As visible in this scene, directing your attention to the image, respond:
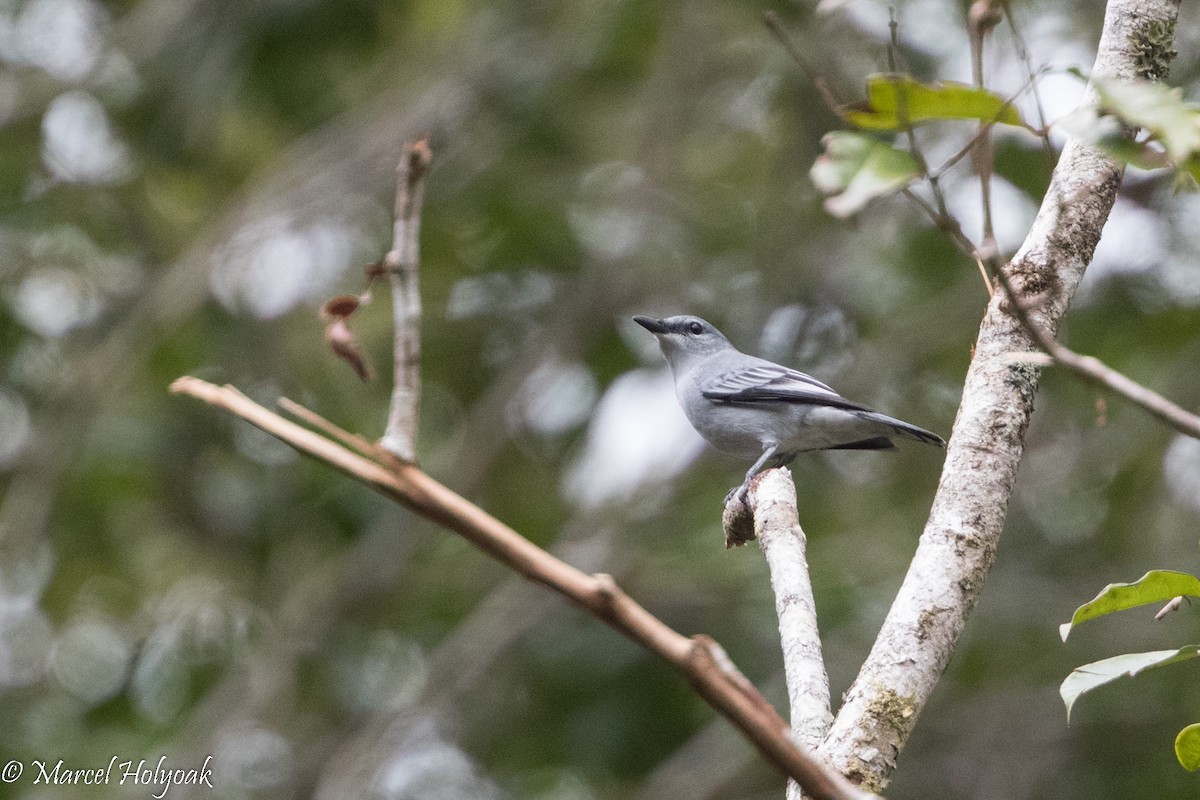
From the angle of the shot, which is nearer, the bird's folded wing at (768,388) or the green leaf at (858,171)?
the green leaf at (858,171)

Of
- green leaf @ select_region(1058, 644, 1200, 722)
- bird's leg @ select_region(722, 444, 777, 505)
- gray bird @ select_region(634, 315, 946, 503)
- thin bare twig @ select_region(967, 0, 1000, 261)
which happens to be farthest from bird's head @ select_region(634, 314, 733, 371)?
thin bare twig @ select_region(967, 0, 1000, 261)

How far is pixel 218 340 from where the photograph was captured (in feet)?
29.1

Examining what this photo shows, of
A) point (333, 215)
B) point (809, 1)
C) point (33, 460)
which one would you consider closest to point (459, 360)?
point (333, 215)

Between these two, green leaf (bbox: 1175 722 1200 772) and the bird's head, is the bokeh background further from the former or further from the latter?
green leaf (bbox: 1175 722 1200 772)

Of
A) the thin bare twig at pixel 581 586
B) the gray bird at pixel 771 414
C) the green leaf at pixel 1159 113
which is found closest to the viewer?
the thin bare twig at pixel 581 586

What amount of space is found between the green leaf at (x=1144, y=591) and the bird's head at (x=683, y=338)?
429 centimetres

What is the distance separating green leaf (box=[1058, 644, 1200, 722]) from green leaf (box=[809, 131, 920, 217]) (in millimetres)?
1040

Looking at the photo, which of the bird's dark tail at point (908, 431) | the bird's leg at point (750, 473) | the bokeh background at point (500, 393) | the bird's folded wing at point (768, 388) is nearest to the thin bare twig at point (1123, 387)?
the bird's leg at point (750, 473)

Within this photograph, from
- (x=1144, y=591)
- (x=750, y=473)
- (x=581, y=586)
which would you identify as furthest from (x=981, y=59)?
(x=750, y=473)

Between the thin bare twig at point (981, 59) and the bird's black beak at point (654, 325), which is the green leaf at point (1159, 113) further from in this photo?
the bird's black beak at point (654, 325)

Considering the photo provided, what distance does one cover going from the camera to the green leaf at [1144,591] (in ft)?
7.54

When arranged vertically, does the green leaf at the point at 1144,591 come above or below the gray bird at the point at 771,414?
below

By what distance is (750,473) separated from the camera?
4930mm

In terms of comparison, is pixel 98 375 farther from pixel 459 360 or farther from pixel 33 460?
pixel 459 360
